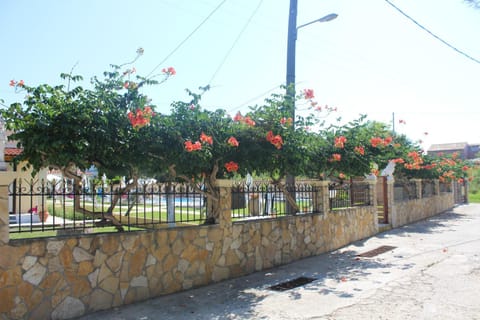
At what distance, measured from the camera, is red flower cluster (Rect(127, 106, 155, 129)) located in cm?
562

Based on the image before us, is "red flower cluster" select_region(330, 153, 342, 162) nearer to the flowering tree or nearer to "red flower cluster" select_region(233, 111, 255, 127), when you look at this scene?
"red flower cluster" select_region(233, 111, 255, 127)

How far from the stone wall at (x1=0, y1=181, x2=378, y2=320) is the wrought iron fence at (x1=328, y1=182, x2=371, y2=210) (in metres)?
2.46

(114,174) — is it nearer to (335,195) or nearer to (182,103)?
(182,103)

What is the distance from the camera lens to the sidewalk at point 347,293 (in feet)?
17.5

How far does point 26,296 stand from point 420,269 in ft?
23.7

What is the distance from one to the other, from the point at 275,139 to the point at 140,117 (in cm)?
270

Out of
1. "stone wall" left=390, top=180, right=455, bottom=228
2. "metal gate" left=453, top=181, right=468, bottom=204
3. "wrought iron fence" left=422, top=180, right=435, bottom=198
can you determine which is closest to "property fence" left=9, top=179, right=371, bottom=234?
"stone wall" left=390, top=180, right=455, bottom=228

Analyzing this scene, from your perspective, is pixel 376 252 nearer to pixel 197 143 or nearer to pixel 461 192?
pixel 197 143

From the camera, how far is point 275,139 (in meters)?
7.25

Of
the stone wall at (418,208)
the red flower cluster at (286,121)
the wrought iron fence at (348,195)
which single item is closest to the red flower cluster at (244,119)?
the red flower cluster at (286,121)

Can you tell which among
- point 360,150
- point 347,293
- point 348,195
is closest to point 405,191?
point 348,195

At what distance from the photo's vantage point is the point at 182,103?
6.69 m

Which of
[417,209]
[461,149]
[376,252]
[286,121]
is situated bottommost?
[376,252]

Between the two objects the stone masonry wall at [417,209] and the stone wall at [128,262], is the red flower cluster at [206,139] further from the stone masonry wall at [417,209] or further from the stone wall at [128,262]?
the stone masonry wall at [417,209]
